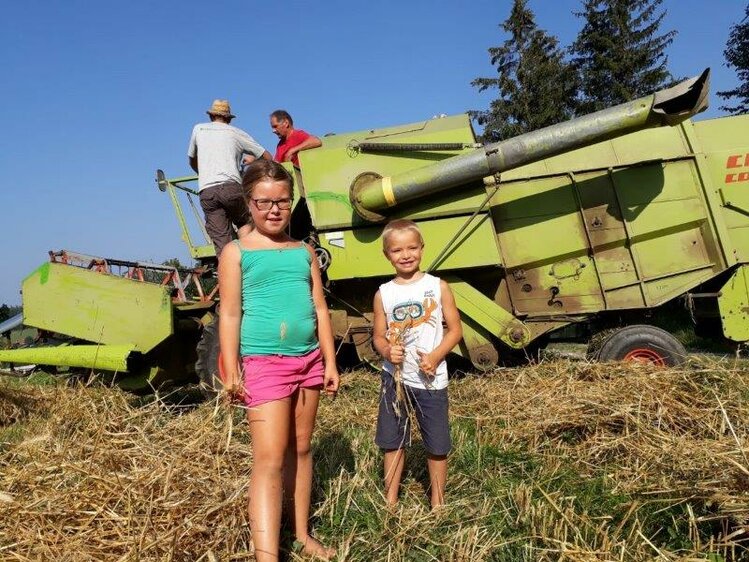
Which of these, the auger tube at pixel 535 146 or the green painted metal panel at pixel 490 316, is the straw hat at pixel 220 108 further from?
the green painted metal panel at pixel 490 316

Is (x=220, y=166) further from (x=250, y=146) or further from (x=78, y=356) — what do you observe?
(x=78, y=356)

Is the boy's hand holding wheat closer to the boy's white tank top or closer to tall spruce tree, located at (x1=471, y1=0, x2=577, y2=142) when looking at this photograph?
the boy's white tank top

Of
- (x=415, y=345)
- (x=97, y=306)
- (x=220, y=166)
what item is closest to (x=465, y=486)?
(x=415, y=345)

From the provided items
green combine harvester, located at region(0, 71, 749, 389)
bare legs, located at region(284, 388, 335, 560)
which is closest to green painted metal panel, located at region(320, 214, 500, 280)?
green combine harvester, located at region(0, 71, 749, 389)

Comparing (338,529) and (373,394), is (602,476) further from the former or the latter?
(373,394)

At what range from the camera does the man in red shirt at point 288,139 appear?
17.8ft

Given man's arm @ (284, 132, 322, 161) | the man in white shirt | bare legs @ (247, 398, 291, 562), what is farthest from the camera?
man's arm @ (284, 132, 322, 161)

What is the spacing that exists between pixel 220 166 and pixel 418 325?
2.79 m

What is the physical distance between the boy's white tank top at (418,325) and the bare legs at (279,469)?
50cm

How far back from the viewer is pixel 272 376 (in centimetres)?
213

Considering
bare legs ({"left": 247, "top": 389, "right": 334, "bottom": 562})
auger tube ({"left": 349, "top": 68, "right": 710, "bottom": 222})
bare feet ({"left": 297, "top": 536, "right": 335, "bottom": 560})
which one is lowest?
bare feet ({"left": 297, "top": 536, "right": 335, "bottom": 560})

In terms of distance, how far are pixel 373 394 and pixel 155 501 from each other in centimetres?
293

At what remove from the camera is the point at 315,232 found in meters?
5.34

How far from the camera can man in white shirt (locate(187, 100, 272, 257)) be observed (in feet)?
14.9
